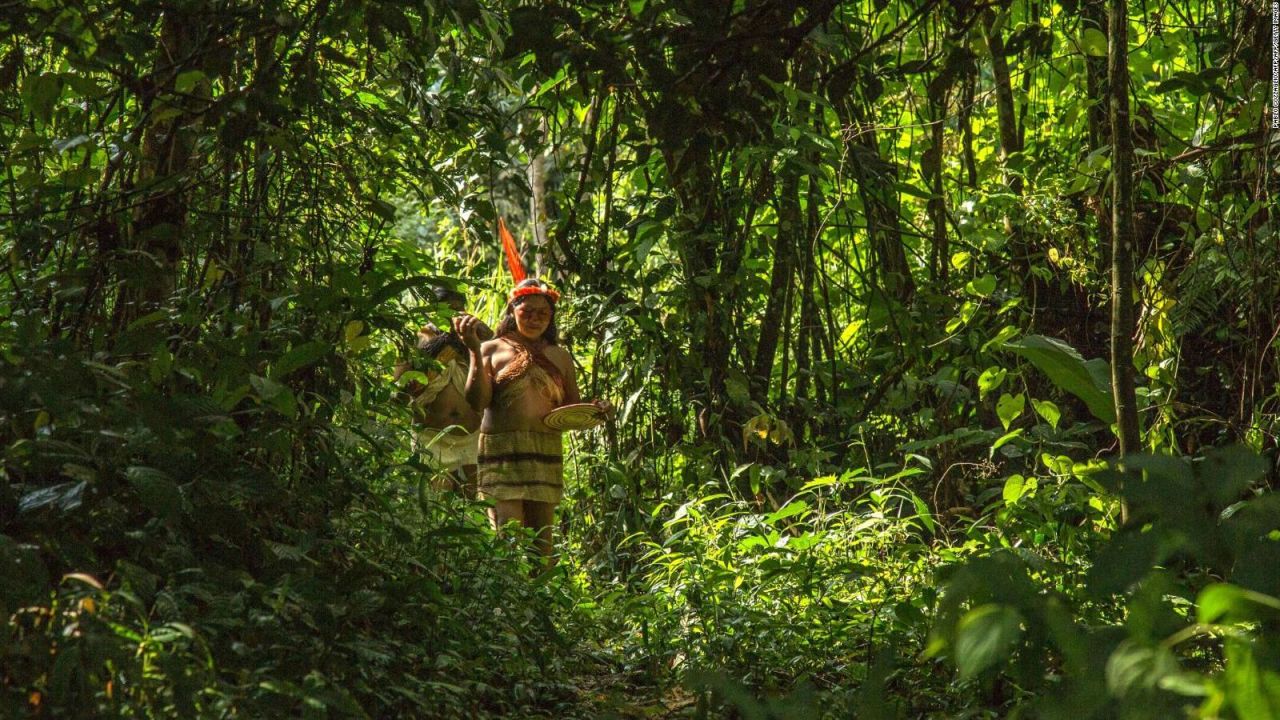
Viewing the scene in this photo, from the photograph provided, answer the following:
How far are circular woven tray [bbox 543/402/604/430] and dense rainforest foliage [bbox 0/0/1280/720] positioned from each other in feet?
1.01

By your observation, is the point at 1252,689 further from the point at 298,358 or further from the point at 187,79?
the point at 187,79

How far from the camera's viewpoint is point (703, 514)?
4871 mm

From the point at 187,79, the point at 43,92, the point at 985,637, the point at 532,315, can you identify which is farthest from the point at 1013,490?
the point at 43,92

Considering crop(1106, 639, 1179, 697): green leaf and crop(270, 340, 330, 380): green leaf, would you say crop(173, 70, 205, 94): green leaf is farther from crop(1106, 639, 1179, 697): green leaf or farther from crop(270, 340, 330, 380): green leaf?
crop(1106, 639, 1179, 697): green leaf

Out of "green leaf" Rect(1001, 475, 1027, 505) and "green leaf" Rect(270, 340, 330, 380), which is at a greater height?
"green leaf" Rect(270, 340, 330, 380)

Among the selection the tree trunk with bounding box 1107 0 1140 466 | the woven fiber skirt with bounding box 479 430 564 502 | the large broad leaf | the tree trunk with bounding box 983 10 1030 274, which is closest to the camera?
the tree trunk with bounding box 1107 0 1140 466

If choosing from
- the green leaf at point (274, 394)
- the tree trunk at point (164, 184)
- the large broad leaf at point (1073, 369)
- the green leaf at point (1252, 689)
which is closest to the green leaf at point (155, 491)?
the green leaf at point (274, 394)

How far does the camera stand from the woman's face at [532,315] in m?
5.81

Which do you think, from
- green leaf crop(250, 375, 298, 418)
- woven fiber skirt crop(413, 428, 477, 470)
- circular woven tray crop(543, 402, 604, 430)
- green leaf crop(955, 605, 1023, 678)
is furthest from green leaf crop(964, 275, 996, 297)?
green leaf crop(955, 605, 1023, 678)

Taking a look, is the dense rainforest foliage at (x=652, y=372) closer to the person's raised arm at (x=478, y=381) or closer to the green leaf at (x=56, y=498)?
the green leaf at (x=56, y=498)

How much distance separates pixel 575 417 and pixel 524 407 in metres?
0.29

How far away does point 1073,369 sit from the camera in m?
3.98

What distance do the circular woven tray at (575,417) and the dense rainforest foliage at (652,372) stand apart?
0.31m

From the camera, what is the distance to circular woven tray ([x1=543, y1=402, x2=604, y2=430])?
5.57m
